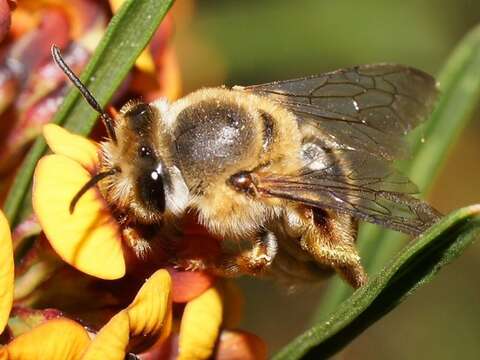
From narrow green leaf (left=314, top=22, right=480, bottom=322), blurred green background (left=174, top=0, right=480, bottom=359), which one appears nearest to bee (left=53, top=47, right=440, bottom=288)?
narrow green leaf (left=314, top=22, right=480, bottom=322)

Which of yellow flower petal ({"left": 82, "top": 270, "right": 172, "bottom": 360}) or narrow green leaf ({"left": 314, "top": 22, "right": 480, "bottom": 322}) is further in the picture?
narrow green leaf ({"left": 314, "top": 22, "right": 480, "bottom": 322})

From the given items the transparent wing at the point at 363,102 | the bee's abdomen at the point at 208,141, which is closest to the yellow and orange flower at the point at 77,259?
the bee's abdomen at the point at 208,141

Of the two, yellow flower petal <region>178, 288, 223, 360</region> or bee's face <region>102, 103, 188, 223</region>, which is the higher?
bee's face <region>102, 103, 188, 223</region>

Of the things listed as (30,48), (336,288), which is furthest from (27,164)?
(336,288)

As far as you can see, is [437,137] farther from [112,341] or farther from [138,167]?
[112,341]

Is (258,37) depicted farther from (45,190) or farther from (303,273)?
(45,190)

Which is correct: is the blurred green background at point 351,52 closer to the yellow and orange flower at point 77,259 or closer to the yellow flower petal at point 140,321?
the yellow and orange flower at point 77,259

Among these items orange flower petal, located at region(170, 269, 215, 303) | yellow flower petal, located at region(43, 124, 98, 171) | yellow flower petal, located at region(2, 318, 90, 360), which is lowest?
orange flower petal, located at region(170, 269, 215, 303)

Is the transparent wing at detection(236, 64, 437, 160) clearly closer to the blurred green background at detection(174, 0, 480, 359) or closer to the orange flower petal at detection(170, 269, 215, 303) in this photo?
the orange flower petal at detection(170, 269, 215, 303)
